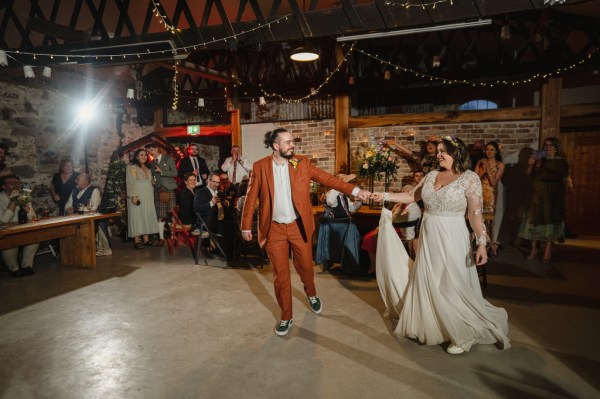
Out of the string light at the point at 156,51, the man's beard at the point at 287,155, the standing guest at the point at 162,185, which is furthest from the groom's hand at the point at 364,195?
the standing guest at the point at 162,185

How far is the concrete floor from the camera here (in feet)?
8.87

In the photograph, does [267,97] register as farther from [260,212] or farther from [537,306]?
[537,306]

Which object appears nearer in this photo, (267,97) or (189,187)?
(189,187)

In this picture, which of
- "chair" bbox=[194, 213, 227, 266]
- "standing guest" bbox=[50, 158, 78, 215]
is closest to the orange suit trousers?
"chair" bbox=[194, 213, 227, 266]

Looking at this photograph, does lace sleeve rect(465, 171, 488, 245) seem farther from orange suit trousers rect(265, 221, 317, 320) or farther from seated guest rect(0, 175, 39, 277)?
seated guest rect(0, 175, 39, 277)

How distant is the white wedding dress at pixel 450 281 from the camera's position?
3059 millimetres

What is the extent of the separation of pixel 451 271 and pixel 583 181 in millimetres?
7070

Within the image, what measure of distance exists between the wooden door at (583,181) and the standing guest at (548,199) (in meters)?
2.67

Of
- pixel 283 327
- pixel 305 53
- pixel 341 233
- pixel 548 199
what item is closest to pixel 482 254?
pixel 283 327

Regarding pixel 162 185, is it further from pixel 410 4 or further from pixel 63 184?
pixel 410 4

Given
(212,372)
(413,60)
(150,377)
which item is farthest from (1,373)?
(413,60)

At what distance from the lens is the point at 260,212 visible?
3631mm

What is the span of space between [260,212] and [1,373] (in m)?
2.40

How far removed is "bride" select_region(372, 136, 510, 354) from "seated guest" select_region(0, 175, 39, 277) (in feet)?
18.1
